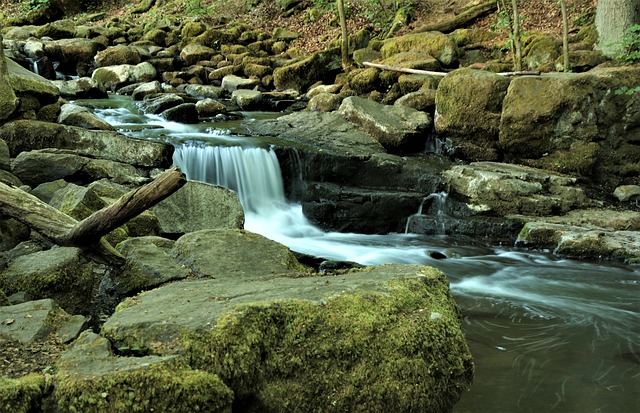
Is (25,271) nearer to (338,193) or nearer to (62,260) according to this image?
(62,260)

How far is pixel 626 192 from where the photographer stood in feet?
30.8

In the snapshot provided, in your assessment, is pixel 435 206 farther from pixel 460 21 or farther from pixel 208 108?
pixel 460 21

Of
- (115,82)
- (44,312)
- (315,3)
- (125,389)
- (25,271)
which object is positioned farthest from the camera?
(315,3)

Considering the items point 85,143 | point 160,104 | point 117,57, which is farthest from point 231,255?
point 117,57

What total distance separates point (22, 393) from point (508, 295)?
5.40 meters

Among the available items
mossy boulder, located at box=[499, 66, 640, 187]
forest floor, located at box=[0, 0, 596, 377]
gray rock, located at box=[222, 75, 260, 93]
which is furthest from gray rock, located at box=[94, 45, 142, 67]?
mossy boulder, located at box=[499, 66, 640, 187]

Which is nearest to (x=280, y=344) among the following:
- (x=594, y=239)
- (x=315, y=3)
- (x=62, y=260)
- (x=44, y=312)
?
(x=44, y=312)

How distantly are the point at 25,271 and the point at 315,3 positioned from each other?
21.8 meters

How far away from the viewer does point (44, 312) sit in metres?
3.21

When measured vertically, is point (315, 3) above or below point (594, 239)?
above

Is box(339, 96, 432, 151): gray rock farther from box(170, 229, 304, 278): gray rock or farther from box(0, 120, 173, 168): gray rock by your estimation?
box(170, 229, 304, 278): gray rock

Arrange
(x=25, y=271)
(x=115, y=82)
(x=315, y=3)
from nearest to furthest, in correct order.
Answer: (x=25, y=271)
(x=115, y=82)
(x=315, y=3)

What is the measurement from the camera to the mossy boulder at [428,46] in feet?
51.3

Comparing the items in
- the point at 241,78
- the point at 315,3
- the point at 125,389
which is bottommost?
the point at 125,389
